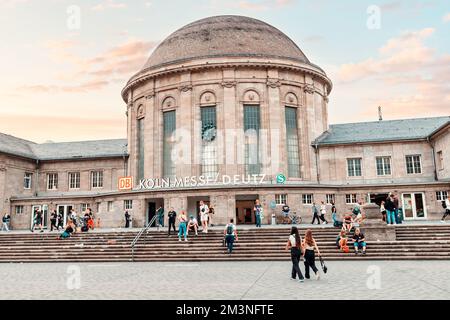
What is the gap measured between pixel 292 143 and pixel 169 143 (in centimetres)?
1167

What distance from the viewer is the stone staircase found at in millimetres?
18344

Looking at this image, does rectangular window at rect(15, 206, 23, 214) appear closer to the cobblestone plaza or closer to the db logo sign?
the db logo sign

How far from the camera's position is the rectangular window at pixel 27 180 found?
42584mm

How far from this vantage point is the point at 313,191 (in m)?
32.7

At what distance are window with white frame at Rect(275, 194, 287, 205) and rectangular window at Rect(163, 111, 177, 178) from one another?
10.2 m

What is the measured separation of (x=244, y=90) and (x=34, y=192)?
26.3 meters

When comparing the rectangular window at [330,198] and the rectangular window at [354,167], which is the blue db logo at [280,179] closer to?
the rectangular window at [330,198]

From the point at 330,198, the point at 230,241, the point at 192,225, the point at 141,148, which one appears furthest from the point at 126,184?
the point at 230,241

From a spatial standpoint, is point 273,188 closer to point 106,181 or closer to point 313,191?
point 313,191

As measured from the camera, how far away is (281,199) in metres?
31.6

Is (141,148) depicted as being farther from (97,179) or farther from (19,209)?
(19,209)

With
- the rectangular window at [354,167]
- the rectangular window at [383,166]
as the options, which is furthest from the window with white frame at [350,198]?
the rectangular window at [383,166]
